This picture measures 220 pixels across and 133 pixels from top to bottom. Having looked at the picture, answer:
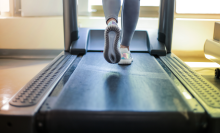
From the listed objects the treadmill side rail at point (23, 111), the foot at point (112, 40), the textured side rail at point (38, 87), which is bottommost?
the treadmill side rail at point (23, 111)

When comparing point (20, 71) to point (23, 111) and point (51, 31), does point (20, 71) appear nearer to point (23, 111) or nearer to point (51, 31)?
point (51, 31)

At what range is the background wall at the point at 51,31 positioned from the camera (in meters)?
2.38

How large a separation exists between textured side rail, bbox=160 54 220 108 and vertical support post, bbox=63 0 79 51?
864 mm

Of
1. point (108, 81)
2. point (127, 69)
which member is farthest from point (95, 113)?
point (127, 69)

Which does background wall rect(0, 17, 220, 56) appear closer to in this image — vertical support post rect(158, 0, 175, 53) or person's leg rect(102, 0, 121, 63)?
vertical support post rect(158, 0, 175, 53)

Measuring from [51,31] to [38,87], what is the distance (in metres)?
1.51

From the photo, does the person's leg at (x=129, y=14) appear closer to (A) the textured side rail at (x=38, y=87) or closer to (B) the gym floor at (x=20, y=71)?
(A) the textured side rail at (x=38, y=87)

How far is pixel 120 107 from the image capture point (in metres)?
0.81

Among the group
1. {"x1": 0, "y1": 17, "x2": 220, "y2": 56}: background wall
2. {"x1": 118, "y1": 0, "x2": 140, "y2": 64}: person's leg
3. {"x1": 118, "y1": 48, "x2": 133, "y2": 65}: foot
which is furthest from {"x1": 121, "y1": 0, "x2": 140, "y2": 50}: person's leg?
{"x1": 0, "y1": 17, "x2": 220, "y2": 56}: background wall

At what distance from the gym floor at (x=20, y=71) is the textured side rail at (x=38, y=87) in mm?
361

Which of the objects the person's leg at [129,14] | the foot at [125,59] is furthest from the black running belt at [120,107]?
the person's leg at [129,14]

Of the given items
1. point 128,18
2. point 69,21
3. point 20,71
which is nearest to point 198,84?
point 128,18

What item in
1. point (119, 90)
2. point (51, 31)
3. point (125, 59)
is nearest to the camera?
point (119, 90)

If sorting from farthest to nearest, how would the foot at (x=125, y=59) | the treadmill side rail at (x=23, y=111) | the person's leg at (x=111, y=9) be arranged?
the foot at (x=125, y=59) → the person's leg at (x=111, y=9) → the treadmill side rail at (x=23, y=111)
